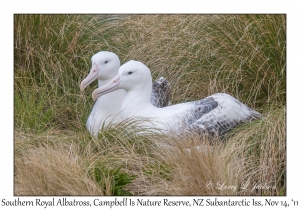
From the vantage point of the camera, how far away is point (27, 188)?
730cm

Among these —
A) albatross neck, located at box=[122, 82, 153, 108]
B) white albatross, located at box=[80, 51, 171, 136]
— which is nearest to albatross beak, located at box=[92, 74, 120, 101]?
albatross neck, located at box=[122, 82, 153, 108]

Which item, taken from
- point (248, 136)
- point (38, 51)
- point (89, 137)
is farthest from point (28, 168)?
point (38, 51)

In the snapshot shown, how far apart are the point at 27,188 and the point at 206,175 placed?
1.61 metres

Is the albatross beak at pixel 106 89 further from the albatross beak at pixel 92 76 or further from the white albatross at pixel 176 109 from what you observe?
the albatross beak at pixel 92 76

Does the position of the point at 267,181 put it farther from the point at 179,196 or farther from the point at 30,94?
the point at 30,94

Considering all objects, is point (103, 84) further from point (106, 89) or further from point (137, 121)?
point (137, 121)

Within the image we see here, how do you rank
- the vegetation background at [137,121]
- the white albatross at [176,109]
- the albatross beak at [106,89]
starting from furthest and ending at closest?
the albatross beak at [106,89] < the white albatross at [176,109] < the vegetation background at [137,121]

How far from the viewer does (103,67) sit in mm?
9031

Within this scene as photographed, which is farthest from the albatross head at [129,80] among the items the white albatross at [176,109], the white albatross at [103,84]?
the white albatross at [103,84]

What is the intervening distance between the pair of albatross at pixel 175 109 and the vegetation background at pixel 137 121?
0.20 metres

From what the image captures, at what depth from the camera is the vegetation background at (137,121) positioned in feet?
23.8

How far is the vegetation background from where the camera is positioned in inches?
286

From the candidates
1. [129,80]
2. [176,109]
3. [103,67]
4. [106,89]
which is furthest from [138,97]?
[103,67]

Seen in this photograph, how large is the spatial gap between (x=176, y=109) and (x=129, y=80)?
1.99 feet
